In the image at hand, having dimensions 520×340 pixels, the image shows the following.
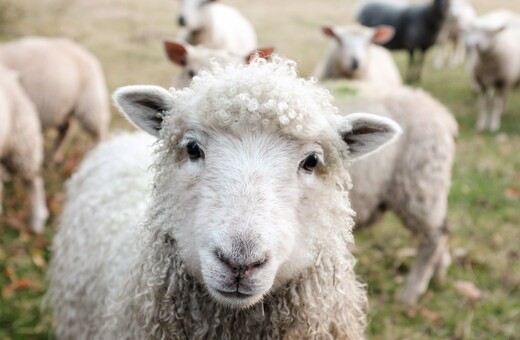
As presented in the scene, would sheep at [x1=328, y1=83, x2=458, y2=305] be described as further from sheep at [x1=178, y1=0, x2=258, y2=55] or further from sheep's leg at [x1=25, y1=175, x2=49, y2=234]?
sheep's leg at [x1=25, y1=175, x2=49, y2=234]

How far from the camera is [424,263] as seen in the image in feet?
13.2

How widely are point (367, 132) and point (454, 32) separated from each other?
11.9m

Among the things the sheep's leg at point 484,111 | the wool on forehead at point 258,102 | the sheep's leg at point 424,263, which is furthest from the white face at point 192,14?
the sheep's leg at point 484,111

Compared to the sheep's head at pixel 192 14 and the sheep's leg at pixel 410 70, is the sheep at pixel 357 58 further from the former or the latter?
the sheep's leg at pixel 410 70

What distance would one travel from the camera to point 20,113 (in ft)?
14.4

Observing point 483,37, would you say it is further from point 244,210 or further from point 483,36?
point 244,210

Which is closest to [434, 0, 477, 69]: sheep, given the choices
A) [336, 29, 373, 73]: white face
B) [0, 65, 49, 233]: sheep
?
[336, 29, 373, 73]: white face

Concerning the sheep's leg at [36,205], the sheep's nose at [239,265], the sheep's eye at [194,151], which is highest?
the sheep's eye at [194,151]

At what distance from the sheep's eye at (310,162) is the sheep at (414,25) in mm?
9776

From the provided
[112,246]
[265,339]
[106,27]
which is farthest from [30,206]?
[106,27]

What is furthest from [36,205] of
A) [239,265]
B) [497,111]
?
[497,111]

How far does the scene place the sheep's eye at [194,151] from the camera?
184 cm

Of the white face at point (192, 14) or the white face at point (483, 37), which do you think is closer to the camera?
the white face at point (192, 14)

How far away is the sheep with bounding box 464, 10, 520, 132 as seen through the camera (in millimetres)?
8086
